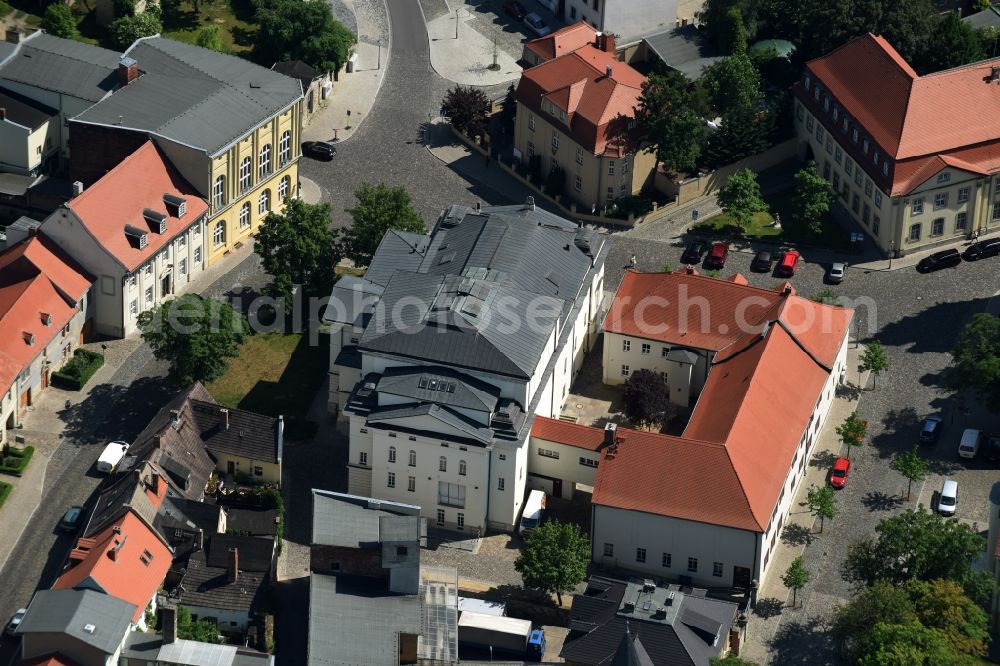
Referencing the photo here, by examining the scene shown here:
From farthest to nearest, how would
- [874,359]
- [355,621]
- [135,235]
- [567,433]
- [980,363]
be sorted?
1. [135,235]
2. [874,359]
3. [980,363]
4. [567,433]
5. [355,621]

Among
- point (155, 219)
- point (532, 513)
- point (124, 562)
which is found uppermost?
point (155, 219)

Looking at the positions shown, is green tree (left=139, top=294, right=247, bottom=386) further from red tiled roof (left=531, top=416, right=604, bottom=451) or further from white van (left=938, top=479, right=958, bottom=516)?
white van (left=938, top=479, right=958, bottom=516)

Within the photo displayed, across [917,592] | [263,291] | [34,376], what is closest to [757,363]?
[917,592]

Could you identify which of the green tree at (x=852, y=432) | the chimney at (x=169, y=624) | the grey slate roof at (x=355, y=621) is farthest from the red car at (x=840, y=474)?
the chimney at (x=169, y=624)

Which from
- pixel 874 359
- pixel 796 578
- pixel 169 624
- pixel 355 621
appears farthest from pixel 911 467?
pixel 169 624

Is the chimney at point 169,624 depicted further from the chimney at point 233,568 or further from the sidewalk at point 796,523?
the sidewalk at point 796,523

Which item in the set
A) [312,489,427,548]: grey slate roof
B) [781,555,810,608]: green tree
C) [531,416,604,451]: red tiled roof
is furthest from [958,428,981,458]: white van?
[312,489,427,548]: grey slate roof

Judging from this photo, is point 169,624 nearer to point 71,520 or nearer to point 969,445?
point 71,520

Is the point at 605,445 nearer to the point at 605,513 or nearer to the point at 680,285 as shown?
the point at 605,513
